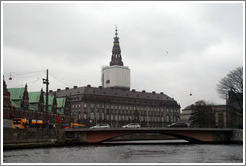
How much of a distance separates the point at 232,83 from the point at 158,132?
800 inches

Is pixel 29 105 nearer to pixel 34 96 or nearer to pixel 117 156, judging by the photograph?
pixel 34 96

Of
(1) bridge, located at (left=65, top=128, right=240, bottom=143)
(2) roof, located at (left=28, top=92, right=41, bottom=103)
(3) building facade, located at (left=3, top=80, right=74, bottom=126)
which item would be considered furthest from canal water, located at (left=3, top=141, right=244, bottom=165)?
(2) roof, located at (left=28, top=92, right=41, bottom=103)

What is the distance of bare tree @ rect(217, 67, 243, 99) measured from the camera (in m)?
88.6

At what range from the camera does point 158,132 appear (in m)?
93.9

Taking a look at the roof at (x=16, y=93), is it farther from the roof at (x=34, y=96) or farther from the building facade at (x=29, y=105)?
the roof at (x=34, y=96)

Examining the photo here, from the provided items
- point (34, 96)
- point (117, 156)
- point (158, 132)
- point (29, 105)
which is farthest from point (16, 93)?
point (117, 156)

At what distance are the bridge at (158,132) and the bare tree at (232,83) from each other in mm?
10848

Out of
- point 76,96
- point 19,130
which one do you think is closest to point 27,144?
point 19,130

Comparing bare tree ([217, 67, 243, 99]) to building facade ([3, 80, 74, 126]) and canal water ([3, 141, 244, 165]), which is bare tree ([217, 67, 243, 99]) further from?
building facade ([3, 80, 74, 126])

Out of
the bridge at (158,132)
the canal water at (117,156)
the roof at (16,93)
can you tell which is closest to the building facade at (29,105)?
the roof at (16,93)

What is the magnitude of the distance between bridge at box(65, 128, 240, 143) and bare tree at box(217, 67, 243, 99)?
1085 centimetres

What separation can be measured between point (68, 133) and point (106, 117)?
100 meters

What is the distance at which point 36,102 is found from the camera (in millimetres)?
122562

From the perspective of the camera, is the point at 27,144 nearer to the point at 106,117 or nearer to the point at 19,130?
the point at 19,130
